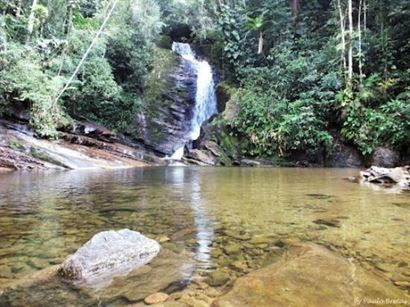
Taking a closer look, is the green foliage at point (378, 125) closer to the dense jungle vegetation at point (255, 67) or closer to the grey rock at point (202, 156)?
the dense jungle vegetation at point (255, 67)

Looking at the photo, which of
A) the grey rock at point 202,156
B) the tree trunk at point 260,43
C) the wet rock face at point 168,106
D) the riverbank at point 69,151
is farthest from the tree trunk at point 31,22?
the tree trunk at point 260,43

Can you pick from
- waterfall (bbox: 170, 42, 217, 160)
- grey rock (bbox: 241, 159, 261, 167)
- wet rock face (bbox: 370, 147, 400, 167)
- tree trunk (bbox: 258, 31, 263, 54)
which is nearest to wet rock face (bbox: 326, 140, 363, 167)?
wet rock face (bbox: 370, 147, 400, 167)

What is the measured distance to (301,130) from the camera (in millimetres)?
17406

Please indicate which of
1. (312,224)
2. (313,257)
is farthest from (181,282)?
(312,224)

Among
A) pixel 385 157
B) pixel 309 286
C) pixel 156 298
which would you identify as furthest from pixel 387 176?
pixel 156 298

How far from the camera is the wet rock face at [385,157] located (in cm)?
1495

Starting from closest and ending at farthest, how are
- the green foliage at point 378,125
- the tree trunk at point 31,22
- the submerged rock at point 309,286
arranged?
the submerged rock at point 309,286 < the green foliage at point 378,125 < the tree trunk at point 31,22

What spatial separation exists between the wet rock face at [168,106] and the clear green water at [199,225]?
44.2ft

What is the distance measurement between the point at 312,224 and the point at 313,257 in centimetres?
140

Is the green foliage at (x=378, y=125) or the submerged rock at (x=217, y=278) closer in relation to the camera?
the submerged rock at (x=217, y=278)

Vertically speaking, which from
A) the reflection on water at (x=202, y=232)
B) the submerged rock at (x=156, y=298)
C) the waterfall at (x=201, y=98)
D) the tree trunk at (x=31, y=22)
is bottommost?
the submerged rock at (x=156, y=298)

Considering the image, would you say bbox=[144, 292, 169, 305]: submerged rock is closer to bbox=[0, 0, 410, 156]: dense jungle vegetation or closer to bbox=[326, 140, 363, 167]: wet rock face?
bbox=[0, 0, 410, 156]: dense jungle vegetation

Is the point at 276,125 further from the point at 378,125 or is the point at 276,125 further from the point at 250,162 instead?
the point at 378,125

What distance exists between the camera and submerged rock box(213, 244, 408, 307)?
7.07 feet
